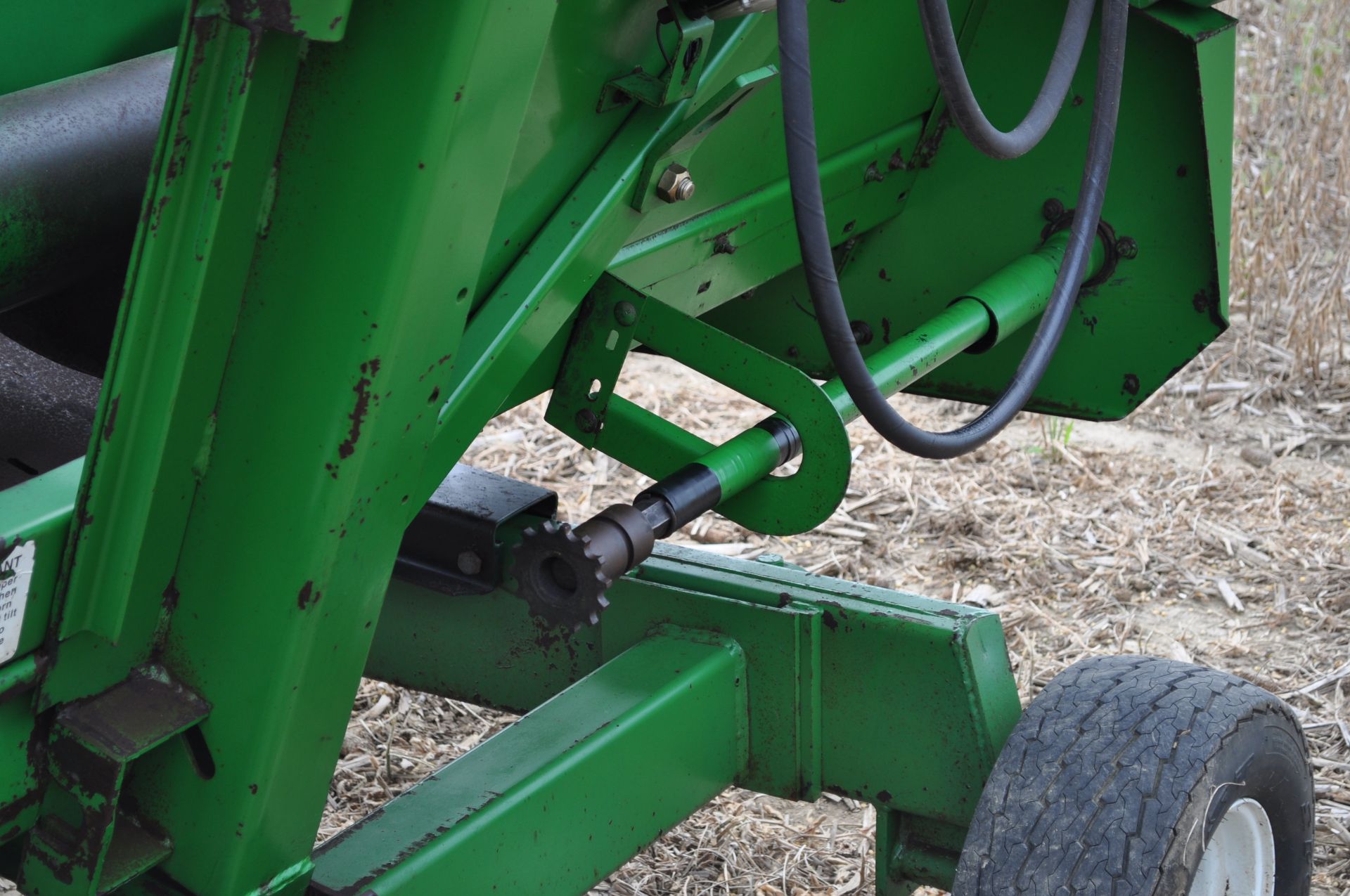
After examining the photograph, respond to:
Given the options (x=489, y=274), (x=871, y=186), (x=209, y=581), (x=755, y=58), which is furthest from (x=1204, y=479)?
(x=209, y=581)

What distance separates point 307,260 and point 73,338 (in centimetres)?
62

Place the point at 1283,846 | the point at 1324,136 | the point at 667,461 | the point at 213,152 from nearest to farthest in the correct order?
the point at 213,152, the point at 667,461, the point at 1283,846, the point at 1324,136

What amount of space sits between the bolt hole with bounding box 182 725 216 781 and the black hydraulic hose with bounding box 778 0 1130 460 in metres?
0.69

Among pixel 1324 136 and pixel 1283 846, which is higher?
pixel 1324 136

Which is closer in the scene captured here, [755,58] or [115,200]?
[115,200]

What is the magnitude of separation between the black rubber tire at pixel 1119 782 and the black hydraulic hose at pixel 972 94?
0.68 m

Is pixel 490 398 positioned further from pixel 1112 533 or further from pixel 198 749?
pixel 1112 533

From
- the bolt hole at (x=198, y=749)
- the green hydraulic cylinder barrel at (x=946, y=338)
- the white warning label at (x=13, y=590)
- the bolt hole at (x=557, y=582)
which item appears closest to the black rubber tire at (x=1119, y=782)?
the green hydraulic cylinder barrel at (x=946, y=338)

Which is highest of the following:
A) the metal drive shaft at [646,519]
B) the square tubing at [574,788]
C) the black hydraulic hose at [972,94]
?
the black hydraulic hose at [972,94]

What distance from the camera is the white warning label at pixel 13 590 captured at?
119 cm

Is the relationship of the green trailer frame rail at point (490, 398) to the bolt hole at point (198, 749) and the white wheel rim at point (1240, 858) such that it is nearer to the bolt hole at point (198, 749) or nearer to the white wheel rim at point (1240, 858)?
the bolt hole at point (198, 749)

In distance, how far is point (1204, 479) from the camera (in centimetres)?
391

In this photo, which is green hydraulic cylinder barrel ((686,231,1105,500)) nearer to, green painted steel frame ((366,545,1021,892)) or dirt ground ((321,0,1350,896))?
green painted steel frame ((366,545,1021,892))

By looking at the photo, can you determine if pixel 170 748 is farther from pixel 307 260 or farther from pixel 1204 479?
pixel 1204 479
